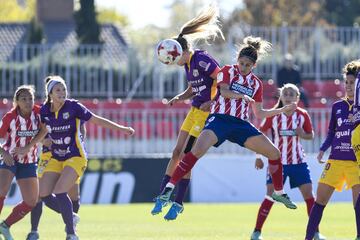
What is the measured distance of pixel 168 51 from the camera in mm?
14969

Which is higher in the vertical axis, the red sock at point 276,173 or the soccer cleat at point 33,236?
the red sock at point 276,173

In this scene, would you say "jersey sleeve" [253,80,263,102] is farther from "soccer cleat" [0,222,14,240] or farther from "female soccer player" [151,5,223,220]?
"soccer cleat" [0,222,14,240]

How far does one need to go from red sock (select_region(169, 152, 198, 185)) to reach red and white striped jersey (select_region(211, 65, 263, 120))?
63 cm

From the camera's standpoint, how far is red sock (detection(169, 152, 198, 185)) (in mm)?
14477

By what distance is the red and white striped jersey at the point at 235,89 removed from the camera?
14.4 m

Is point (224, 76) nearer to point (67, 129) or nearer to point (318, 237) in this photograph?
point (67, 129)

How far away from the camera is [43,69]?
2931cm

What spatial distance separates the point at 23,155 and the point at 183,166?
86.9 inches

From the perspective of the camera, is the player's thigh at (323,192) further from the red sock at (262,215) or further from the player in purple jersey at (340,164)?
the red sock at (262,215)

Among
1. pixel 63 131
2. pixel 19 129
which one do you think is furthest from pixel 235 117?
pixel 19 129

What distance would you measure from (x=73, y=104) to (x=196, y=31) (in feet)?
6.29

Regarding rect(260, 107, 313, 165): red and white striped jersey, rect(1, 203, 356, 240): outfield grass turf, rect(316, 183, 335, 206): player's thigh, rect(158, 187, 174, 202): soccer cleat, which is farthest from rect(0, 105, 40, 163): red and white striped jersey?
rect(316, 183, 335, 206): player's thigh

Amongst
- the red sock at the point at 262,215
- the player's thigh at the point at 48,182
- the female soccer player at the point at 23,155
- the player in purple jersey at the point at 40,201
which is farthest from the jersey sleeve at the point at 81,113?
the red sock at the point at 262,215

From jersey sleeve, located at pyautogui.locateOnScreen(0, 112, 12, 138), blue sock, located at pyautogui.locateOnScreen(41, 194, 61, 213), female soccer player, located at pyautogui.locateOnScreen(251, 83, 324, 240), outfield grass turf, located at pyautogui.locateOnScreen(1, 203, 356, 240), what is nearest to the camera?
blue sock, located at pyautogui.locateOnScreen(41, 194, 61, 213)
